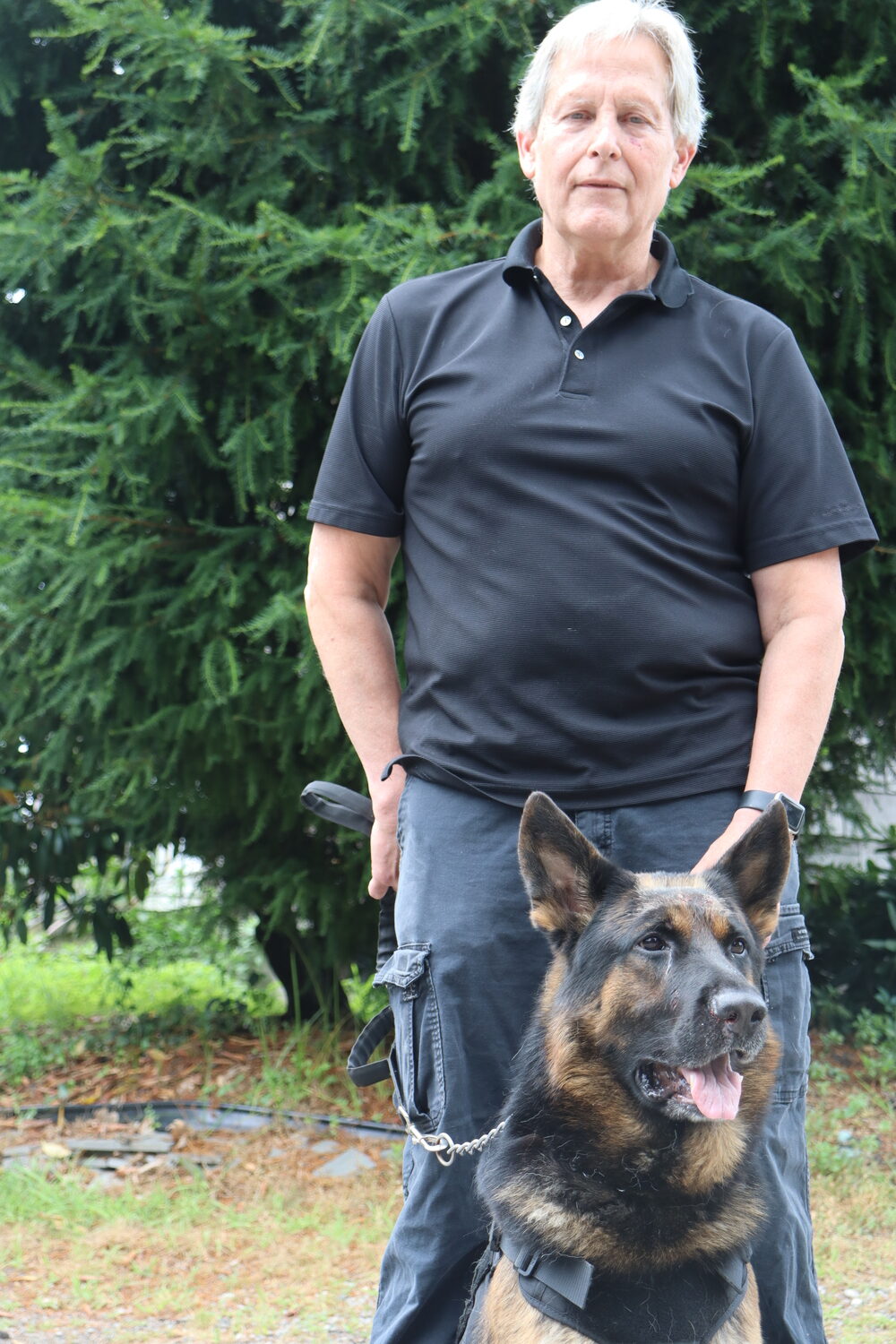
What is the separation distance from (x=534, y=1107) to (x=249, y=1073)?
3.80m

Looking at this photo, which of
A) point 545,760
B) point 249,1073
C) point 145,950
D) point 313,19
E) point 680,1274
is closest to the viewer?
point 680,1274

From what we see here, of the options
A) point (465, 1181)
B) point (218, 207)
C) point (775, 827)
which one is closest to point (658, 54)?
point (775, 827)

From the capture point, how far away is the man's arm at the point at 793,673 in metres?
2.37

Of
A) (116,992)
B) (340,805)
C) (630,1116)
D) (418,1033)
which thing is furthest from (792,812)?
(116,992)

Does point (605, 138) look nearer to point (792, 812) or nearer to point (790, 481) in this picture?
point (790, 481)

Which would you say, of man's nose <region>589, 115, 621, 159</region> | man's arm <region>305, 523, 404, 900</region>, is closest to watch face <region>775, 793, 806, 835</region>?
man's arm <region>305, 523, 404, 900</region>

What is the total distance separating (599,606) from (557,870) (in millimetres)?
496

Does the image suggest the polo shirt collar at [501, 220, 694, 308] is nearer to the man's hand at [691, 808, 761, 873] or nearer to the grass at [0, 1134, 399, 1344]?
the man's hand at [691, 808, 761, 873]

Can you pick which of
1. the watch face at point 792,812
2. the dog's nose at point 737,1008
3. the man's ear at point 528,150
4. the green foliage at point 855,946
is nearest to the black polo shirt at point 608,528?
the watch face at point 792,812

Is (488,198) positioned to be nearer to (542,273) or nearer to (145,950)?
(542,273)

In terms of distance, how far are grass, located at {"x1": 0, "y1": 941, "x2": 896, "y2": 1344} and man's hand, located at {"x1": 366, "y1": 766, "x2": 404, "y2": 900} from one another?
1.94m

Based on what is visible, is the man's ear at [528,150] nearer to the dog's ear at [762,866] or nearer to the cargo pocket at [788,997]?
the dog's ear at [762,866]

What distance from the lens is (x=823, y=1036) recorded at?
19.3 feet

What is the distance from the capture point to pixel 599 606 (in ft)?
7.66
